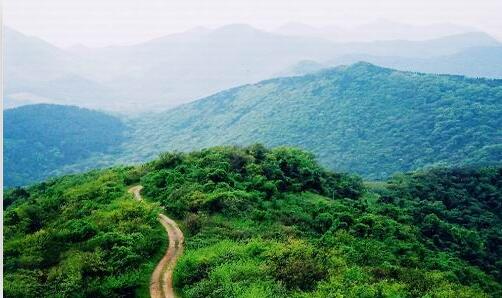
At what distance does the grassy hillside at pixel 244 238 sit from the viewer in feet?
49.3

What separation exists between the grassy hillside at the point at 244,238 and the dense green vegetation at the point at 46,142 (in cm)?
12532

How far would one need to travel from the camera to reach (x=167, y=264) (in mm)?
17250

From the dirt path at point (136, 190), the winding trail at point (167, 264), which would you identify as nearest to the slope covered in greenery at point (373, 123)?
the dirt path at point (136, 190)

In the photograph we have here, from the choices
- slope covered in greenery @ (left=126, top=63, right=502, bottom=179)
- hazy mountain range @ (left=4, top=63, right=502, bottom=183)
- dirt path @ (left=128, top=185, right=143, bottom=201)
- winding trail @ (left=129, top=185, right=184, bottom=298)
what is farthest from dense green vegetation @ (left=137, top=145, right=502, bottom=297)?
hazy mountain range @ (left=4, top=63, right=502, bottom=183)

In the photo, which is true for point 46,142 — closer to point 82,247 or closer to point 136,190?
point 136,190

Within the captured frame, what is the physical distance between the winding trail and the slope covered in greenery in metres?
79.3

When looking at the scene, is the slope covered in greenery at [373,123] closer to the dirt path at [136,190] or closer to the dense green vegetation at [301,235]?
the dense green vegetation at [301,235]

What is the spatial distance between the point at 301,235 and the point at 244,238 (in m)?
2.86

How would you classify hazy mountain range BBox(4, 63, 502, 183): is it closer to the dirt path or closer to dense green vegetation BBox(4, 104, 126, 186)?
dense green vegetation BBox(4, 104, 126, 186)

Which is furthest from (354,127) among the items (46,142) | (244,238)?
(244,238)

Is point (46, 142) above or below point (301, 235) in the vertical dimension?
below

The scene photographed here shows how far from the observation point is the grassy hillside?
49.3 feet

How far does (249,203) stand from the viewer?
23469 mm

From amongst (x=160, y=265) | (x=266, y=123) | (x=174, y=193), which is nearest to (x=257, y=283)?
(x=160, y=265)
